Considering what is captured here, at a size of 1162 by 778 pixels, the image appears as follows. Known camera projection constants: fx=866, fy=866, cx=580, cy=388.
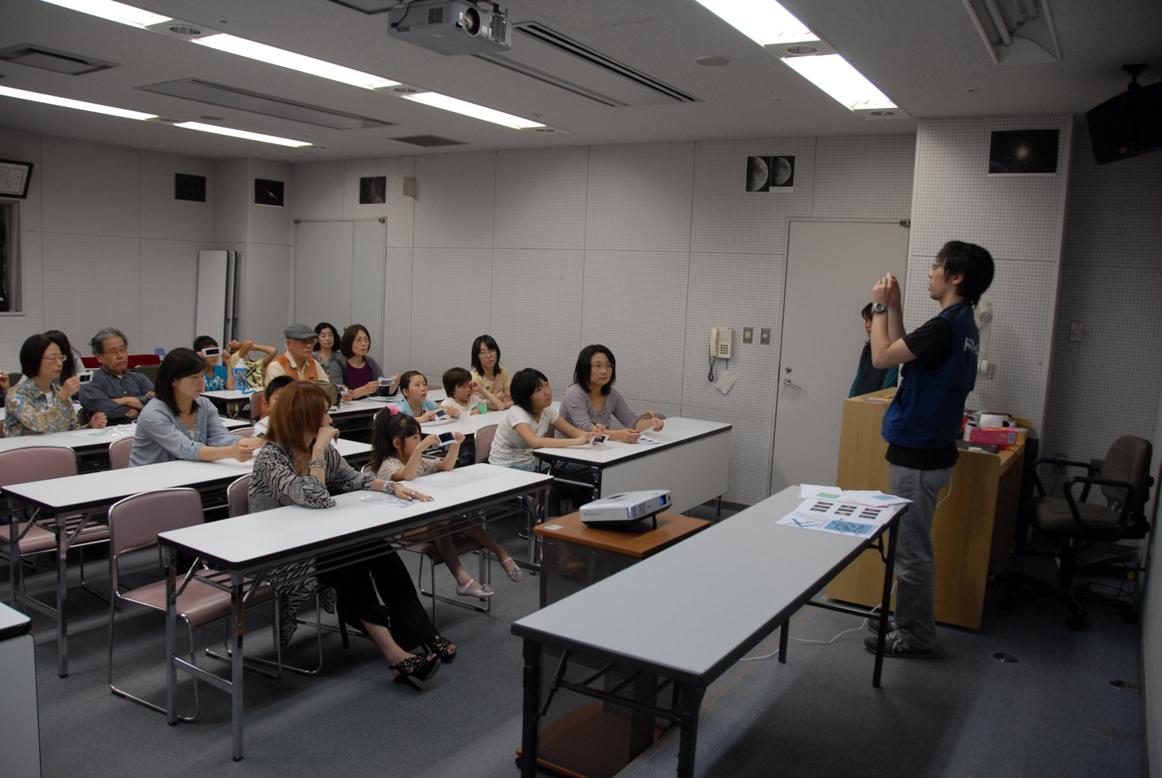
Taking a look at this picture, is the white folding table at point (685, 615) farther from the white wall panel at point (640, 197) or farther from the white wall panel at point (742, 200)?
the white wall panel at point (640, 197)

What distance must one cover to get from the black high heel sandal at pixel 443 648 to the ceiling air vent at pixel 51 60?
13.0 feet

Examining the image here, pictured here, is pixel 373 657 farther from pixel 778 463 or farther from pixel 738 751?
pixel 778 463

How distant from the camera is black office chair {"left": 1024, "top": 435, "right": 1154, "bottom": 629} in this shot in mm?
4477

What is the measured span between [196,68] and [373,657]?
3.66 meters

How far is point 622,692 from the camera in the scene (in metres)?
2.80

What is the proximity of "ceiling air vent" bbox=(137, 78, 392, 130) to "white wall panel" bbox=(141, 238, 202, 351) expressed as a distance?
3459 millimetres

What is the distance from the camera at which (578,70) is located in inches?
189

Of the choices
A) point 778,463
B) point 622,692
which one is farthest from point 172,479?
point 778,463

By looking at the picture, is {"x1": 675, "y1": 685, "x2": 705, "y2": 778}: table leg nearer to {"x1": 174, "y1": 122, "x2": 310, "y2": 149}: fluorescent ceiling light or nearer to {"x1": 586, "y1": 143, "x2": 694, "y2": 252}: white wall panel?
{"x1": 586, "y1": 143, "x2": 694, "y2": 252}: white wall panel

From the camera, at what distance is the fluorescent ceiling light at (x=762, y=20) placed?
3674mm

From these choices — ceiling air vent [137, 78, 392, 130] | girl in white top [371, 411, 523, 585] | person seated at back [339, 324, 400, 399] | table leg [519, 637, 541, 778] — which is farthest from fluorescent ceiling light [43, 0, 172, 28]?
table leg [519, 637, 541, 778]

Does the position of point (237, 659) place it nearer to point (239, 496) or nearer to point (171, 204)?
point (239, 496)

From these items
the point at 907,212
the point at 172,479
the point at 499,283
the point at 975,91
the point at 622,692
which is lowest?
the point at 622,692

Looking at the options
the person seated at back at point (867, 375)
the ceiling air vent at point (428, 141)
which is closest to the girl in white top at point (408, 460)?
the person seated at back at point (867, 375)
